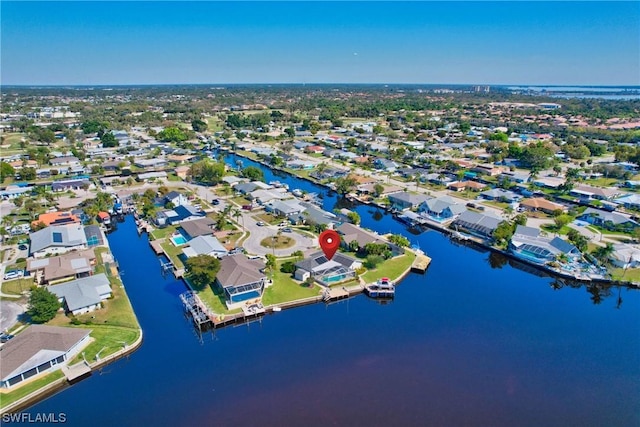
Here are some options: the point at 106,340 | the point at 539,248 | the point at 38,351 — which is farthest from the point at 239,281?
the point at 539,248

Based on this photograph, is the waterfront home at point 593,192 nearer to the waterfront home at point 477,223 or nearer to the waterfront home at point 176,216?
the waterfront home at point 477,223

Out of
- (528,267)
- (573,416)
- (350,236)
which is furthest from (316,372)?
(528,267)

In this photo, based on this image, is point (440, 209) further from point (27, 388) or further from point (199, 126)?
point (199, 126)

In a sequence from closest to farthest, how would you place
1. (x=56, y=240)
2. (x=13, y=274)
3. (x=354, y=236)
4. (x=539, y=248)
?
(x=13, y=274)
(x=539, y=248)
(x=56, y=240)
(x=354, y=236)

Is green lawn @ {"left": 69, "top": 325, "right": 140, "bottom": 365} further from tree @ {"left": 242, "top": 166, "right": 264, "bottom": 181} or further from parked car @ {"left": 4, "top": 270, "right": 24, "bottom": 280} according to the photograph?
tree @ {"left": 242, "top": 166, "right": 264, "bottom": 181}

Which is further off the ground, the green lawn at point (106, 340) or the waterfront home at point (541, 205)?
the waterfront home at point (541, 205)

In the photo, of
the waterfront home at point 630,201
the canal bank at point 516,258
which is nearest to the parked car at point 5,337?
the canal bank at point 516,258
